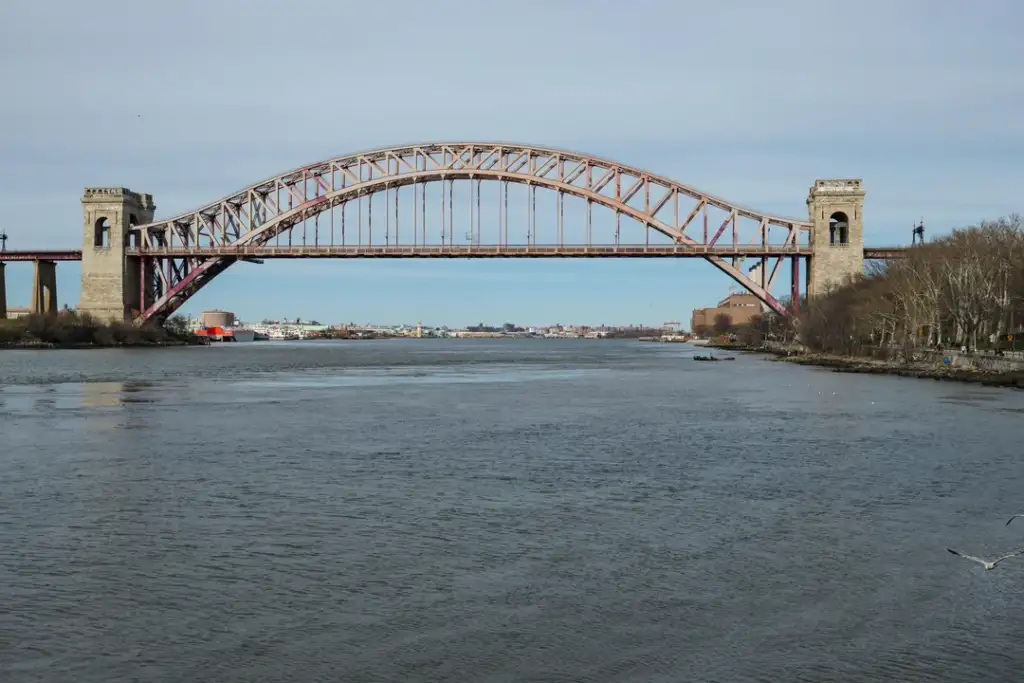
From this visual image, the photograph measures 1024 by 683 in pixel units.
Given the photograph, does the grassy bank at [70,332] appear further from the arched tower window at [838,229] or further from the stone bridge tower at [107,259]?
the arched tower window at [838,229]

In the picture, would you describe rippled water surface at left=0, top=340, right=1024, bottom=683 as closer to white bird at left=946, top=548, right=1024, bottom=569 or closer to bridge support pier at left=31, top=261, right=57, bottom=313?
white bird at left=946, top=548, right=1024, bottom=569

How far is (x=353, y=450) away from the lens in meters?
21.0

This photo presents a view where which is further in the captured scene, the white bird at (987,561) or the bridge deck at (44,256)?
the bridge deck at (44,256)

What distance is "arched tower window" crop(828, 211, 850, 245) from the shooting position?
85625mm

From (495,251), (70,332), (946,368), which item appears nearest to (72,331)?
(70,332)

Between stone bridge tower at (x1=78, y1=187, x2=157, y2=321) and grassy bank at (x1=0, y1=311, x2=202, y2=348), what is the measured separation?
1.82 metres

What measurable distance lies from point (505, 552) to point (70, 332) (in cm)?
8612

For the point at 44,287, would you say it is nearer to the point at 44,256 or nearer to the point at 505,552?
the point at 44,256

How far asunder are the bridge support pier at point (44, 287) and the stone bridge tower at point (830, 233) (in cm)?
6623

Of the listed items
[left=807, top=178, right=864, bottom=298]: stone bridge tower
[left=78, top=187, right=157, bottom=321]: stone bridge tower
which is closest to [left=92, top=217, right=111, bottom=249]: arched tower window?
[left=78, top=187, right=157, bottom=321]: stone bridge tower

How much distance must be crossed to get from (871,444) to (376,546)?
1350 centimetres

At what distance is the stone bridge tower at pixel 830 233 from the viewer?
279 ft

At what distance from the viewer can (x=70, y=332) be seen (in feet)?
295

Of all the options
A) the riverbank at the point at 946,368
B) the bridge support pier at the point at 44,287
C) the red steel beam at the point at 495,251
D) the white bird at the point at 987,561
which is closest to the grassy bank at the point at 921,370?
the riverbank at the point at 946,368
